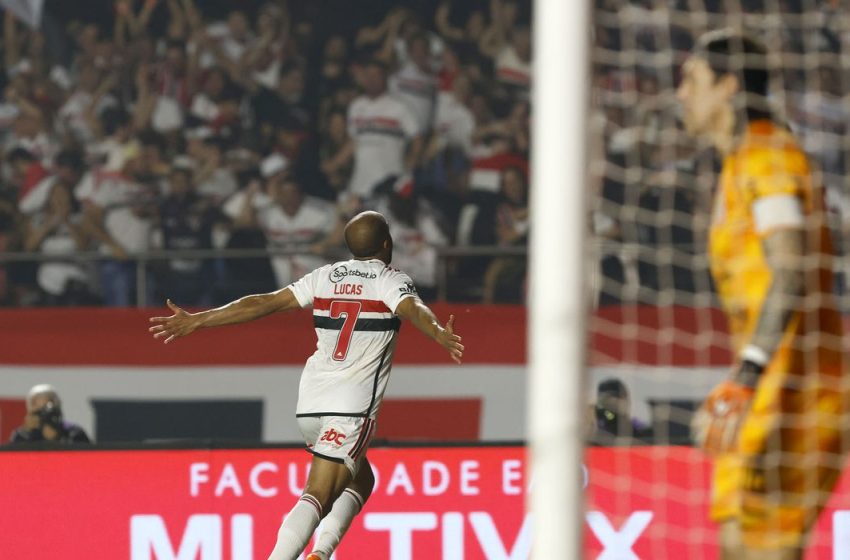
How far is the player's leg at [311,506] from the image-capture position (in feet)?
23.3

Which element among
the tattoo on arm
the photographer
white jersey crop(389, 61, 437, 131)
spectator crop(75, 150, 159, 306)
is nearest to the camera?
the tattoo on arm

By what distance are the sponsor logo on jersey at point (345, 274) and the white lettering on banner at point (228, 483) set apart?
1552mm

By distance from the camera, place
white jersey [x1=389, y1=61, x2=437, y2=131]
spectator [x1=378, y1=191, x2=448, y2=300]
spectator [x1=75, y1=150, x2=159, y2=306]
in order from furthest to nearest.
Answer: white jersey [x1=389, y1=61, x2=437, y2=131] → spectator [x1=75, y1=150, x2=159, y2=306] → spectator [x1=378, y1=191, x2=448, y2=300]

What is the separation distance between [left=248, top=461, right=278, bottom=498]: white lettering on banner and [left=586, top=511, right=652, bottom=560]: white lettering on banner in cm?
162

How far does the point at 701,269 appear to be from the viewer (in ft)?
36.8

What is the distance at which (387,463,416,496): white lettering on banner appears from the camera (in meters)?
8.38

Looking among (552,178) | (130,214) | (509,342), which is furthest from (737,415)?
(130,214)

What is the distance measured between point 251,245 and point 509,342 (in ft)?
7.13

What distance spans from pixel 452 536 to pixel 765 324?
434 centimetres

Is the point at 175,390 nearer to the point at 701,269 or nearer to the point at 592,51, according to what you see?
the point at 701,269

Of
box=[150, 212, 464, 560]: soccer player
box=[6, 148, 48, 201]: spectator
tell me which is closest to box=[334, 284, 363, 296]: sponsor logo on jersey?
box=[150, 212, 464, 560]: soccer player

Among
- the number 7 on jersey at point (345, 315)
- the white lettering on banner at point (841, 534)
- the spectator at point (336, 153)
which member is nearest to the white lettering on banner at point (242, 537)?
the number 7 on jersey at point (345, 315)

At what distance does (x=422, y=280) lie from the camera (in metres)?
11.2

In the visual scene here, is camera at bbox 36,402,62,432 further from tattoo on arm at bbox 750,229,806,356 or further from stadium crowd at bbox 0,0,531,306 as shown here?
tattoo on arm at bbox 750,229,806,356
